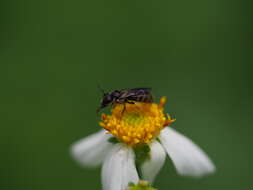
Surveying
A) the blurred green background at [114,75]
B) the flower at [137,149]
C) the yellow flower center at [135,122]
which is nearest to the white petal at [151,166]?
the flower at [137,149]

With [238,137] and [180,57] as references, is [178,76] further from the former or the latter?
[238,137]

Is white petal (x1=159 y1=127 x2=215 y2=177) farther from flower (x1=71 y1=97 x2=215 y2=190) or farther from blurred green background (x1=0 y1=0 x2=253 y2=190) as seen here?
blurred green background (x1=0 y1=0 x2=253 y2=190)

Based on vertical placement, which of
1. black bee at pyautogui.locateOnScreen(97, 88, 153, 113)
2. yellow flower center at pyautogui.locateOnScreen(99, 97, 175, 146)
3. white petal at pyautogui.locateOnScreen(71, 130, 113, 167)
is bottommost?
white petal at pyautogui.locateOnScreen(71, 130, 113, 167)

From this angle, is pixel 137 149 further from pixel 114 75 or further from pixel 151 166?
pixel 114 75

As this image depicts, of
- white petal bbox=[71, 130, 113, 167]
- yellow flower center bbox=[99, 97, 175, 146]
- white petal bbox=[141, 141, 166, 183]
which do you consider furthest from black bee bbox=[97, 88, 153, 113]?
white petal bbox=[141, 141, 166, 183]

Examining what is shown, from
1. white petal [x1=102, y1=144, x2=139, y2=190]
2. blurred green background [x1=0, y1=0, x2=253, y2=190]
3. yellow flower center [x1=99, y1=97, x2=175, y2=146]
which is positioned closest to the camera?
white petal [x1=102, y1=144, x2=139, y2=190]

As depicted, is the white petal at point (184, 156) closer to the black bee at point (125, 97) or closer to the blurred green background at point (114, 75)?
the black bee at point (125, 97)

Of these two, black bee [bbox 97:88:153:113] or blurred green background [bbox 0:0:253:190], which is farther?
blurred green background [bbox 0:0:253:190]

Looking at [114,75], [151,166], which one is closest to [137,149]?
[151,166]
